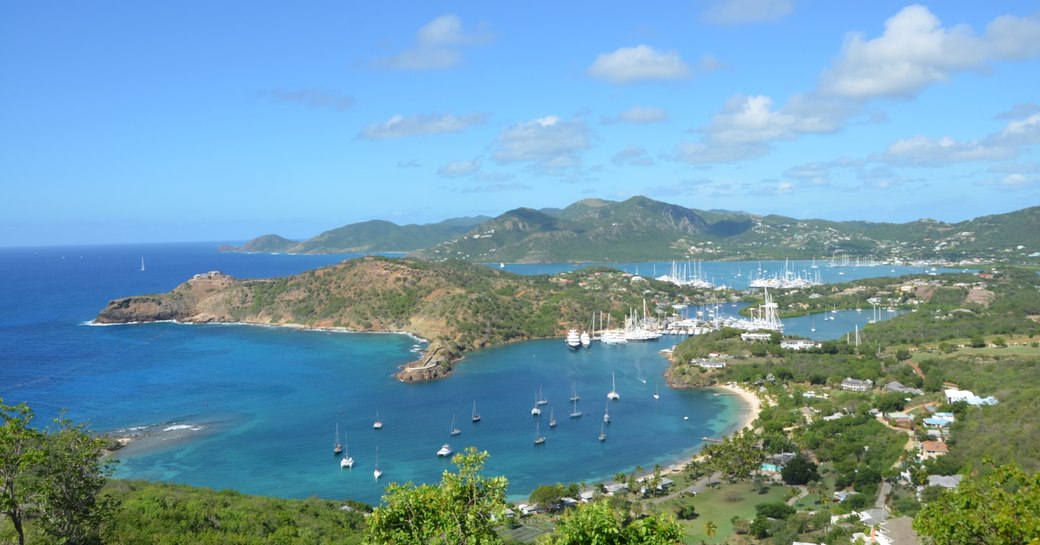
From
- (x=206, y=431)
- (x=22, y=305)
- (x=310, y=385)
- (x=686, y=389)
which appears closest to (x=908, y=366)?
(x=686, y=389)

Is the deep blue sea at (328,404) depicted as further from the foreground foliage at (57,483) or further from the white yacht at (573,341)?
the foreground foliage at (57,483)

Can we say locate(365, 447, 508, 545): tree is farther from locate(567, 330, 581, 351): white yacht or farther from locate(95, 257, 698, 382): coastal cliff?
locate(567, 330, 581, 351): white yacht

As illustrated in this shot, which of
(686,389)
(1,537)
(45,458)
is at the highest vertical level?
(45,458)

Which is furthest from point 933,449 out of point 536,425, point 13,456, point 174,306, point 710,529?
point 174,306

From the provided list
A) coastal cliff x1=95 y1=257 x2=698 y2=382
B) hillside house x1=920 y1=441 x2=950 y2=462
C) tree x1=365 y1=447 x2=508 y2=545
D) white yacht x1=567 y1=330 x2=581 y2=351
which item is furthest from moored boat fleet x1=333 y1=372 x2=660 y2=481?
tree x1=365 y1=447 x2=508 y2=545

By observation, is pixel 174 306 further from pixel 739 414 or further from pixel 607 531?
pixel 607 531

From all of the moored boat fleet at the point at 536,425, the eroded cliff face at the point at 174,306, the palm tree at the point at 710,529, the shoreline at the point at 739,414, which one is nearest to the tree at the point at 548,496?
the shoreline at the point at 739,414

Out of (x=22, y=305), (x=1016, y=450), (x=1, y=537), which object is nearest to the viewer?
(x=1, y=537)

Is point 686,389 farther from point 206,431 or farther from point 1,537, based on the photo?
point 1,537
